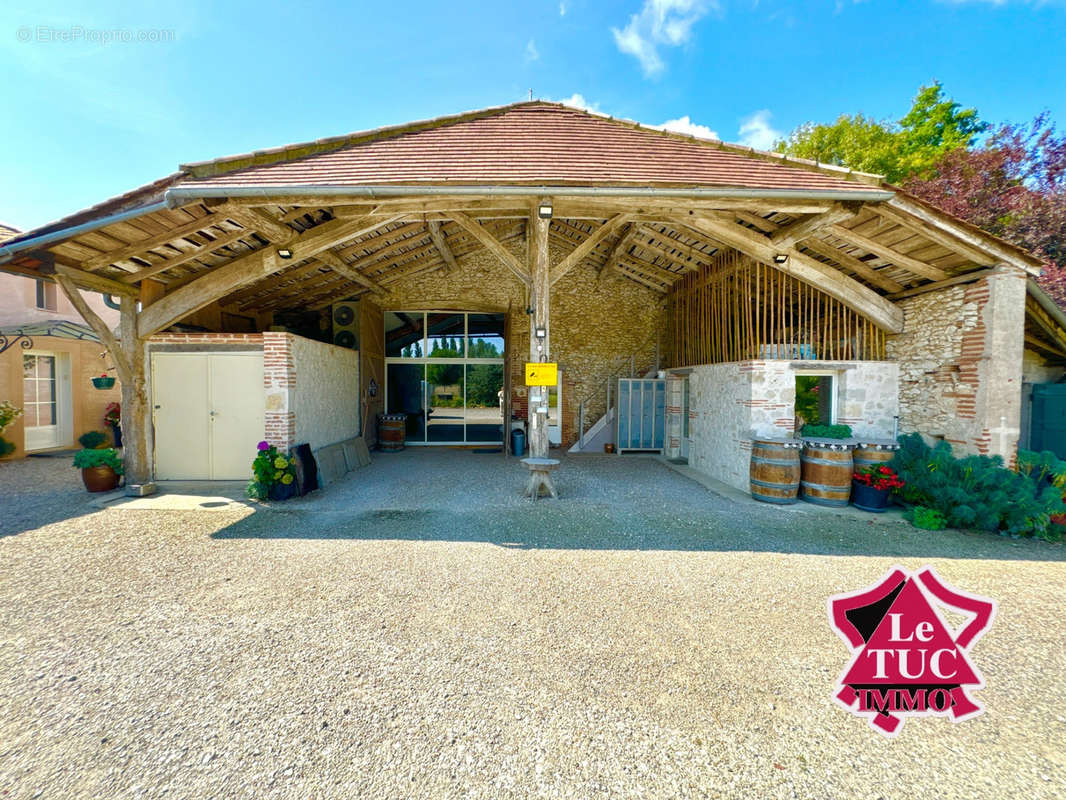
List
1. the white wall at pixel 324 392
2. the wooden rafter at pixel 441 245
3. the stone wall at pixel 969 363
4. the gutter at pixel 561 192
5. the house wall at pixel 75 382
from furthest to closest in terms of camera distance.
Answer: the house wall at pixel 75 382, the wooden rafter at pixel 441 245, the white wall at pixel 324 392, the stone wall at pixel 969 363, the gutter at pixel 561 192

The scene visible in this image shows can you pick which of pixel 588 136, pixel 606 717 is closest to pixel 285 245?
pixel 588 136

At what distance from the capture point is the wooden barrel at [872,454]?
5.35 metres

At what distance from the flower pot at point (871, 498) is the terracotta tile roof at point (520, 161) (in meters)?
3.86

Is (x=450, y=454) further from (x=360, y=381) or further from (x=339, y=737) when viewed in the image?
(x=339, y=737)

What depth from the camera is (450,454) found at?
936 centimetres

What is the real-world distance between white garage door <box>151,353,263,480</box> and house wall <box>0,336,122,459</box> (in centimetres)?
496

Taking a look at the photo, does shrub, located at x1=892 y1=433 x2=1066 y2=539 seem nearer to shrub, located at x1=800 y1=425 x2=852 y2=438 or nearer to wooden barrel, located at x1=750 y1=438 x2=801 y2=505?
shrub, located at x1=800 y1=425 x2=852 y2=438

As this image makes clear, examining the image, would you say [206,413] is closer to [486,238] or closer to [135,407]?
[135,407]

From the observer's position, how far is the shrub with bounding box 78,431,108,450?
8758 millimetres

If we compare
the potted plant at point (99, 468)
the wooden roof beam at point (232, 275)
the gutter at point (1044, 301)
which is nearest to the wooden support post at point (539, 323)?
the wooden roof beam at point (232, 275)

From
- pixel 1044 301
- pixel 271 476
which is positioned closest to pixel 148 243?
pixel 271 476

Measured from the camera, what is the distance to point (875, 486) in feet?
16.9

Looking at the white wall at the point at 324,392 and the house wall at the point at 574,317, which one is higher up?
the house wall at the point at 574,317

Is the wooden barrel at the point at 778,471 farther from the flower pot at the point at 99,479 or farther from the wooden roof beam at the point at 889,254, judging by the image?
the flower pot at the point at 99,479
